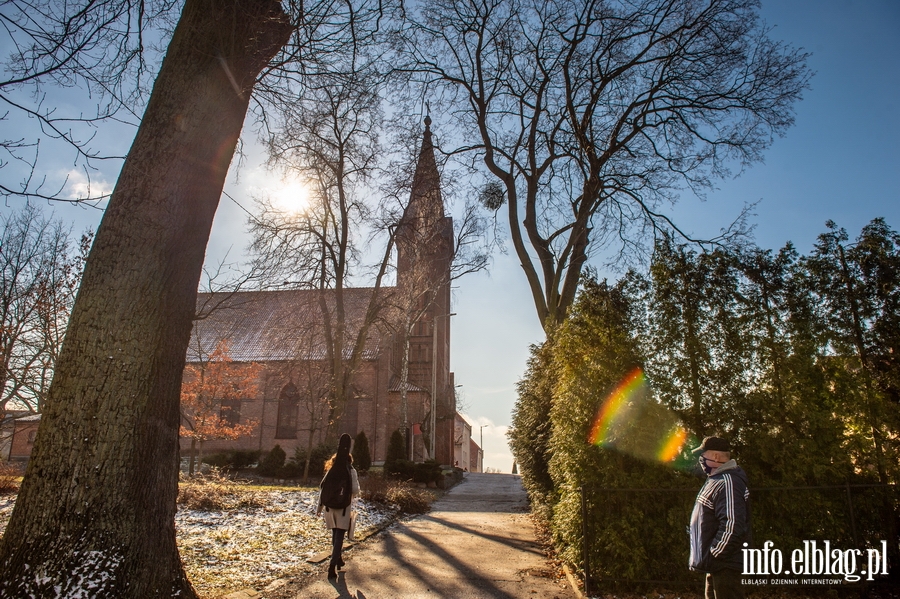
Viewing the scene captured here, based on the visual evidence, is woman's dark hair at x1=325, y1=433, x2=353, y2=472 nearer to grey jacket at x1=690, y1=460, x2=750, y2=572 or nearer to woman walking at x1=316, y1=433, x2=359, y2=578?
woman walking at x1=316, y1=433, x2=359, y2=578

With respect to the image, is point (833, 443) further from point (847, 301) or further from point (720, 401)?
point (847, 301)

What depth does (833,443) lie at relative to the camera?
724 cm

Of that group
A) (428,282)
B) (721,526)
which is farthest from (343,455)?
(428,282)

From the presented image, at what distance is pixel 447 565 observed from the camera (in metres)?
7.99

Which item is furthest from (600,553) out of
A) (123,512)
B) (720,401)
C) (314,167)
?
(314,167)

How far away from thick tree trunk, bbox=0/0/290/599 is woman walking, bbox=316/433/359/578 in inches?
125

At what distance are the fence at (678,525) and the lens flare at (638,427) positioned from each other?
514mm

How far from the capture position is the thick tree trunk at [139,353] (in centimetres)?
371

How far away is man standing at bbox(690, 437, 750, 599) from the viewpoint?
4133 mm

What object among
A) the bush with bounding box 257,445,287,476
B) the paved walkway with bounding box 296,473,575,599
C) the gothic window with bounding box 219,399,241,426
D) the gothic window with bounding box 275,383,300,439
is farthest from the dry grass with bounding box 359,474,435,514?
the gothic window with bounding box 219,399,241,426

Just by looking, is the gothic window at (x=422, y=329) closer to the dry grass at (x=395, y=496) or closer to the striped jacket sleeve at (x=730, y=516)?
the dry grass at (x=395, y=496)

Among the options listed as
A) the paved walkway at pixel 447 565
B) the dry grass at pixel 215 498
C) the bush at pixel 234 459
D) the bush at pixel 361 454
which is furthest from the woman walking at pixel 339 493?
the bush at pixel 234 459

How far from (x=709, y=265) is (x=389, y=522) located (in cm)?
865

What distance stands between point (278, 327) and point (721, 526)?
1651 centimetres
